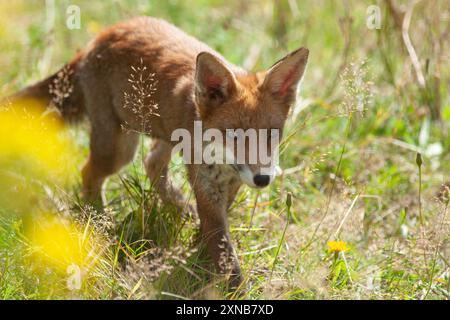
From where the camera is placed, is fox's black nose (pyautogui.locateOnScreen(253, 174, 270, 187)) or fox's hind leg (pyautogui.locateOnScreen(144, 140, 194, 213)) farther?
fox's hind leg (pyautogui.locateOnScreen(144, 140, 194, 213))

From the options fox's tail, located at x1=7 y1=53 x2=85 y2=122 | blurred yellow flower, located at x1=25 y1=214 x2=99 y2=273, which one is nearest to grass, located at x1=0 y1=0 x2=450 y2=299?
blurred yellow flower, located at x1=25 y1=214 x2=99 y2=273

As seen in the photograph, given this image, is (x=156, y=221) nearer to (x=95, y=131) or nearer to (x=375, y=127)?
(x=95, y=131)

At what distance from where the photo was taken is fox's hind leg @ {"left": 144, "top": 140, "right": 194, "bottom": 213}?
5.16 meters

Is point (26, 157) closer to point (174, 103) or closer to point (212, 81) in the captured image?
point (174, 103)

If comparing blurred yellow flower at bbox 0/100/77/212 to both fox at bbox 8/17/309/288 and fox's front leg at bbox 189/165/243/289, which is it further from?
fox's front leg at bbox 189/165/243/289

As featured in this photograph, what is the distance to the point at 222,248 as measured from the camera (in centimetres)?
461

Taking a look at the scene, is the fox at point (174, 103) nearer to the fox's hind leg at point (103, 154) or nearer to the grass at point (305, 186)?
the fox's hind leg at point (103, 154)

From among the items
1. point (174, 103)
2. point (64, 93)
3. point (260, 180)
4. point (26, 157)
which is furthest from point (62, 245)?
point (64, 93)

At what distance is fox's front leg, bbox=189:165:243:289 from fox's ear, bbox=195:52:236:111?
47cm

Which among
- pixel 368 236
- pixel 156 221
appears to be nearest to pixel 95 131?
pixel 156 221

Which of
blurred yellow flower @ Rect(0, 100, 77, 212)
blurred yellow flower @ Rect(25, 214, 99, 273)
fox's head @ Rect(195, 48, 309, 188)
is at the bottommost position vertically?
blurred yellow flower @ Rect(25, 214, 99, 273)

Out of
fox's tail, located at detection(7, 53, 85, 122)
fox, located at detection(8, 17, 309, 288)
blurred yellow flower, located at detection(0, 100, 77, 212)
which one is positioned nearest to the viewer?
fox, located at detection(8, 17, 309, 288)

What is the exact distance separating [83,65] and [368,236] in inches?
107

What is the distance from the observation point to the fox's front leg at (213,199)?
4.66 m
